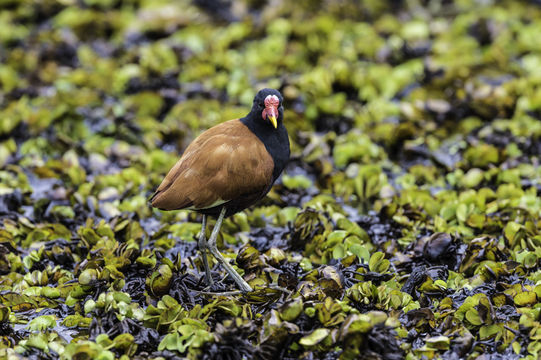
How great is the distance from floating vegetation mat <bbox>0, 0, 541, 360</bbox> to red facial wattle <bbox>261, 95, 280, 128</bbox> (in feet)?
3.14

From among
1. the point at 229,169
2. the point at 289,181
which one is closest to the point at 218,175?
the point at 229,169

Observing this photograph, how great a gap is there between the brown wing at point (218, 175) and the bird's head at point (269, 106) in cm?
18

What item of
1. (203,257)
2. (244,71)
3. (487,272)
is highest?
(244,71)

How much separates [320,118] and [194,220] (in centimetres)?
215

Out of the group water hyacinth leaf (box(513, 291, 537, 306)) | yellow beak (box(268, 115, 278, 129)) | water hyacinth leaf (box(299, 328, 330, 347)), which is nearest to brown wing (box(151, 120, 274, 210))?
yellow beak (box(268, 115, 278, 129))

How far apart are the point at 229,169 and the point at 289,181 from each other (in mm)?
1708

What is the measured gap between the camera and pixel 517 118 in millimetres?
6938

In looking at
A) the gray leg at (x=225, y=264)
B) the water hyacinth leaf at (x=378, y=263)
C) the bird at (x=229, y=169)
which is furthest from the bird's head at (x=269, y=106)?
the water hyacinth leaf at (x=378, y=263)

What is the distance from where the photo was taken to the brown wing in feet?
14.7

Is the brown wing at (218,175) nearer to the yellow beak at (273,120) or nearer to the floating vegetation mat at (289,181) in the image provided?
the yellow beak at (273,120)

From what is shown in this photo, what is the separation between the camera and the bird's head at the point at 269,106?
4633mm

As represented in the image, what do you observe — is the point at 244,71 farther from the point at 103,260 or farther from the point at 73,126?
the point at 103,260

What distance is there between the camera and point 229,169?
4.52m

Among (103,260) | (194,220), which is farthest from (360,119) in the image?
(103,260)
